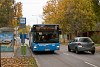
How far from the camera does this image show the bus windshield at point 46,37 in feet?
91.0

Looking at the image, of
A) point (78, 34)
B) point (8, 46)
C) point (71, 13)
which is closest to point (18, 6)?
point (71, 13)

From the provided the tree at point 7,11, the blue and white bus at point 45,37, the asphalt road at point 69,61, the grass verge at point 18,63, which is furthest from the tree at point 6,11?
the grass verge at point 18,63

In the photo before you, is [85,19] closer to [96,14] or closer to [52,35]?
[96,14]

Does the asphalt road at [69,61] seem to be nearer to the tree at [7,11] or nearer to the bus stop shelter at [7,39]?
the bus stop shelter at [7,39]

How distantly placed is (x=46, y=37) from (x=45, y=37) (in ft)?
0.30

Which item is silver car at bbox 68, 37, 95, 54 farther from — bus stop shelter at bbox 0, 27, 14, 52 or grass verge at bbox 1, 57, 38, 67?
grass verge at bbox 1, 57, 38, 67

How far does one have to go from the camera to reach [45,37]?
27734 millimetres

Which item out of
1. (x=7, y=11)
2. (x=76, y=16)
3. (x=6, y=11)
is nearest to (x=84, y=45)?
(x=76, y=16)

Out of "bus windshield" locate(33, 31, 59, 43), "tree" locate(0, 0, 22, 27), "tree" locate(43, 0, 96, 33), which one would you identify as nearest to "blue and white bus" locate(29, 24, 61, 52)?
"bus windshield" locate(33, 31, 59, 43)

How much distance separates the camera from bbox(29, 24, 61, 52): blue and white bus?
27734 millimetres

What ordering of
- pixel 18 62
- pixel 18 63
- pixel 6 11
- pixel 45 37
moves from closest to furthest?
pixel 18 63 → pixel 18 62 → pixel 45 37 → pixel 6 11

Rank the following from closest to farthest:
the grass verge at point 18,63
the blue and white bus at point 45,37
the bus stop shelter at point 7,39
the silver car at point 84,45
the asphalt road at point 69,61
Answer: the grass verge at point 18,63
the asphalt road at point 69,61
the blue and white bus at point 45,37
the silver car at point 84,45
the bus stop shelter at point 7,39

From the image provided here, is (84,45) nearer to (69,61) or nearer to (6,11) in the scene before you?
(69,61)

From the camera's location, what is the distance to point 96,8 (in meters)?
60.7
